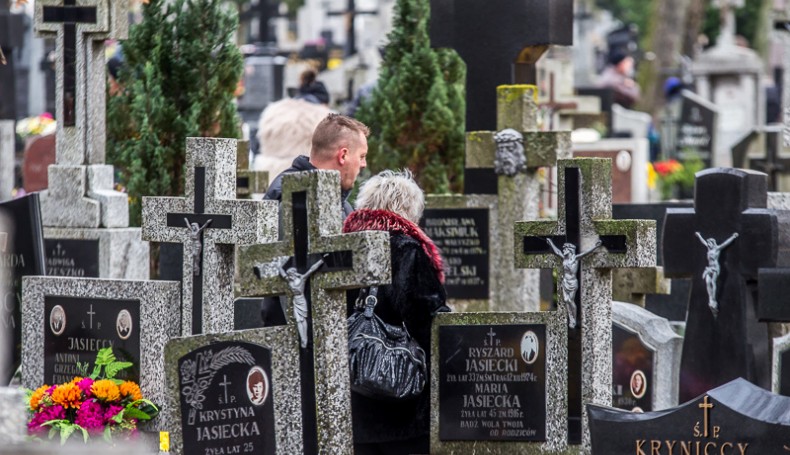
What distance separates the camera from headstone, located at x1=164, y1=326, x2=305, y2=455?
272 inches

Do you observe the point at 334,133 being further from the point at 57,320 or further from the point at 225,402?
the point at 57,320

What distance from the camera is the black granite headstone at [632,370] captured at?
871 cm

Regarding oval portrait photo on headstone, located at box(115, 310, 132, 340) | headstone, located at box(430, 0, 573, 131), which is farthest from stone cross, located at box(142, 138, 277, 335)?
headstone, located at box(430, 0, 573, 131)

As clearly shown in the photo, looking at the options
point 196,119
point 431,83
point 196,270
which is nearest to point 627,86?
point 431,83

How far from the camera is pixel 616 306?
8.96 metres

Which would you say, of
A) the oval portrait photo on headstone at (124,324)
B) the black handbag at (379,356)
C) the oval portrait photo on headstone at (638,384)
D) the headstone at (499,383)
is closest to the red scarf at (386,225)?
the black handbag at (379,356)

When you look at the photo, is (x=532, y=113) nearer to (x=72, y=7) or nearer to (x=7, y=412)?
(x=72, y=7)

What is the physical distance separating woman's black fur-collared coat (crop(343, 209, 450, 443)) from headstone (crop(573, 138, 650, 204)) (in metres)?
9.26

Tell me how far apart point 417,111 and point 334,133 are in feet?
14.6

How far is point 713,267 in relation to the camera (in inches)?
330

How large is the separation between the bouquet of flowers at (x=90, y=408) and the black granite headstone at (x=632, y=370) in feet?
7.91

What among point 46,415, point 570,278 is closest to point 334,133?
point 570,278

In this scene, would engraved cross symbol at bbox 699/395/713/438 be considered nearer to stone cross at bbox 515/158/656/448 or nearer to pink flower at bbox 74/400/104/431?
stone cross at bbox 515/158/656/448

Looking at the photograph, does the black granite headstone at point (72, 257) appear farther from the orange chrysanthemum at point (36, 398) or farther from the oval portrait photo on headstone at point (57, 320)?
the orange chrysanthemum at point (36, 398)
